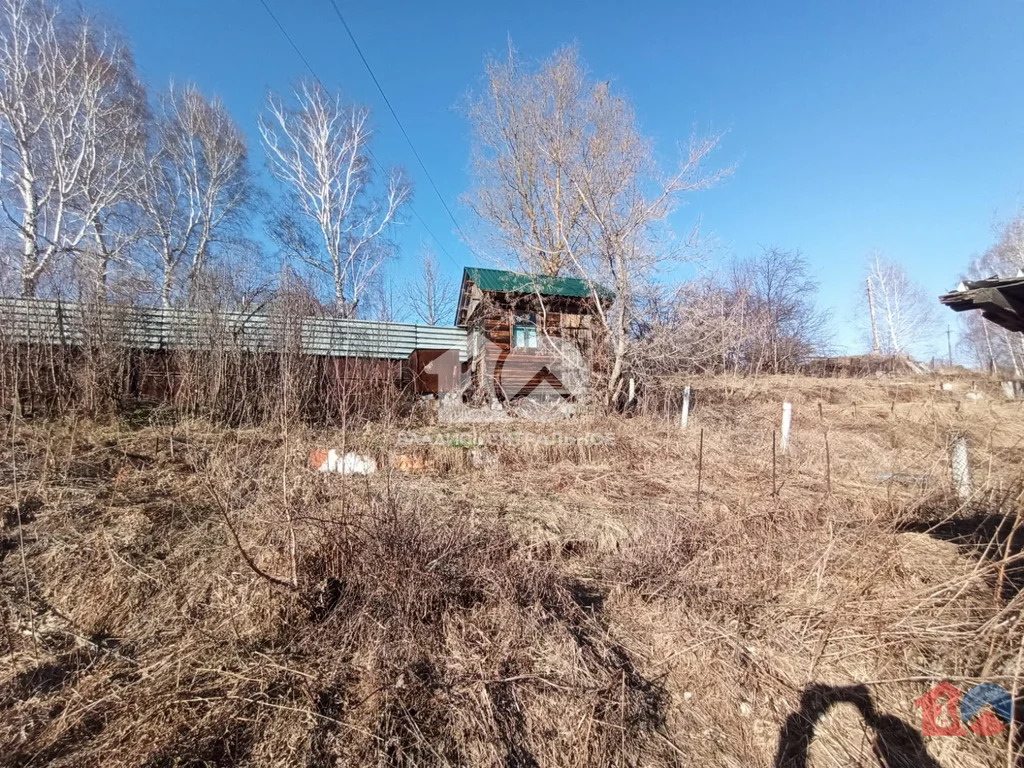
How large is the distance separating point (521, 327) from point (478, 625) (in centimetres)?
1075

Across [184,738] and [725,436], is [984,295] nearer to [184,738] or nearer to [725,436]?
[725,436]

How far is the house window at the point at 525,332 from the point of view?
12.6m

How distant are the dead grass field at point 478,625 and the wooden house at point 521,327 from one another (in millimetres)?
7290

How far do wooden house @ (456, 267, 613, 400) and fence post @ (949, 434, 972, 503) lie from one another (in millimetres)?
7286

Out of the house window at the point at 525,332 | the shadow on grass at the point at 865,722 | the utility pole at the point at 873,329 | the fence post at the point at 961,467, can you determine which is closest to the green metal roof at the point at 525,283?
the house window at the point at 525,332

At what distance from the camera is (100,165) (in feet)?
42.9

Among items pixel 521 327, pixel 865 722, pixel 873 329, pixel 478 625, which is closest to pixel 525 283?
pixel 521 327

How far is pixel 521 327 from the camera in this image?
12648mm

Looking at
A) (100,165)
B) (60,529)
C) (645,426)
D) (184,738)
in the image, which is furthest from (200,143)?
(184,738)

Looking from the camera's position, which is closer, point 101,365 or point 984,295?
point 984,295

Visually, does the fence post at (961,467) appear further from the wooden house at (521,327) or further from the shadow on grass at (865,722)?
the wooden house at (521,327)

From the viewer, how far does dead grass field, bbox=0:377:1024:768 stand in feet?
5.98

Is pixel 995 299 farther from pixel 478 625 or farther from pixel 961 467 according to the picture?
pixel 478 625

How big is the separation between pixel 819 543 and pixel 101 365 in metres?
9.76
